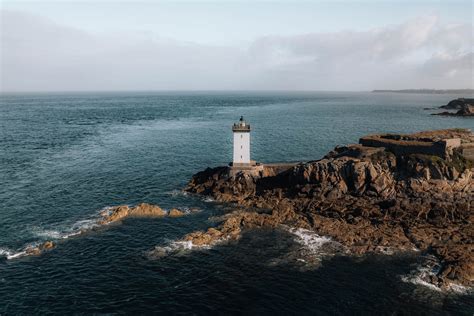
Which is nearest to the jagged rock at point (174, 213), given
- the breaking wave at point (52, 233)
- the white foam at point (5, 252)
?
the breaking wave at point (52, 233)

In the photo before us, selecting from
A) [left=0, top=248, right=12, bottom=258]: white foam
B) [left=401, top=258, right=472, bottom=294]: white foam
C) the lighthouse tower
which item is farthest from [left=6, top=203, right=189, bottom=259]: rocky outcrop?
[left=401, top=258, right=472, bottom=294]: white foam

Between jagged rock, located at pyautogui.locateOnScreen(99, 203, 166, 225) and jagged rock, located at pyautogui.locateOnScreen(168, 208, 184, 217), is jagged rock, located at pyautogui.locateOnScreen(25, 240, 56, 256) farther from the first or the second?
jagged rock, located at pyautogui.locateOnScreen(168, 208, 184, 217)

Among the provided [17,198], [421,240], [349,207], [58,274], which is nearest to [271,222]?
[349,207]

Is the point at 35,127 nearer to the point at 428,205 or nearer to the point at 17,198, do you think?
the point at 17,198

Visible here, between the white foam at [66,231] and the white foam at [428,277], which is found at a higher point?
the white foam at [66,231]

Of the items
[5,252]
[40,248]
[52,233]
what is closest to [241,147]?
[52,233]

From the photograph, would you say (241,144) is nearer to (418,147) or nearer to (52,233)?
(418,147)

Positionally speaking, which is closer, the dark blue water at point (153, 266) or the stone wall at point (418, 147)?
the dark blue water at point (153, 266)

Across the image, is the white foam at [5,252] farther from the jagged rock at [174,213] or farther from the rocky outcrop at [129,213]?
the jagged rock at [174,213]
